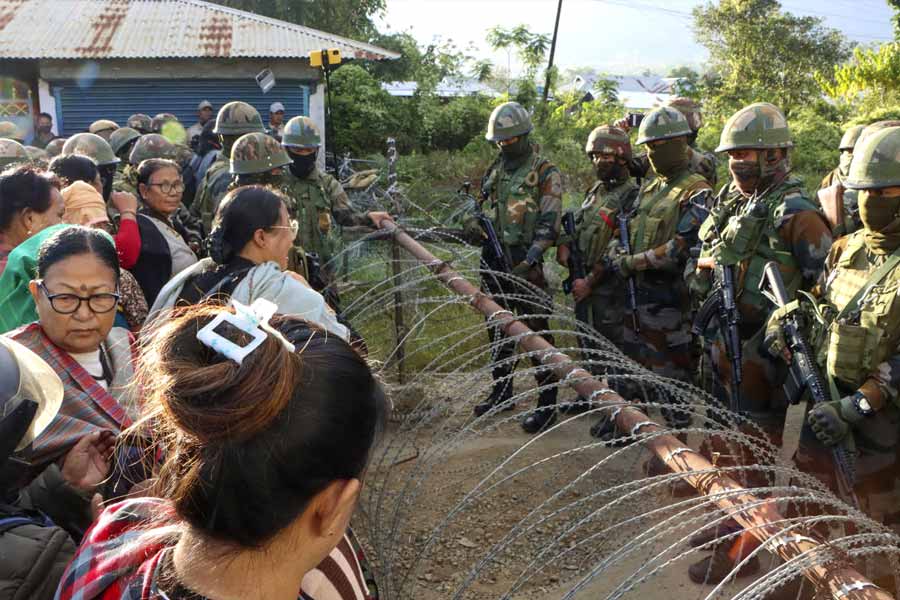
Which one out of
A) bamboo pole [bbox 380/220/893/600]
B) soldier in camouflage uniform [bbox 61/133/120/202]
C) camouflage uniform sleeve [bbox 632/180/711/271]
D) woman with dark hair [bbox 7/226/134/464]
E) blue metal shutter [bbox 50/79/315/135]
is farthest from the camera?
blue metal shutter [bbox 50/79/315/135]

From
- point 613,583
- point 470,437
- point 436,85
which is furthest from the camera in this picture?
point 436,85

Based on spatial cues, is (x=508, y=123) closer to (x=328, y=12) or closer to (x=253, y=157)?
(x=253, y=157)

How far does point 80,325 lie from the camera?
243cm

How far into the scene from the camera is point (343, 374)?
4.37ft

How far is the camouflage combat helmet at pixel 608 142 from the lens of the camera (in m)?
5.46

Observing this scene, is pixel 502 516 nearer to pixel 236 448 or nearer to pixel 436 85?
pixel 236 448

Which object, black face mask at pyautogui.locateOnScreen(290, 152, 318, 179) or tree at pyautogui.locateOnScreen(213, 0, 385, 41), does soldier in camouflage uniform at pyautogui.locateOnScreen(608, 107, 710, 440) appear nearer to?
black face mask at pyautogui.locateOnScreen(290, 152, 318, 179)

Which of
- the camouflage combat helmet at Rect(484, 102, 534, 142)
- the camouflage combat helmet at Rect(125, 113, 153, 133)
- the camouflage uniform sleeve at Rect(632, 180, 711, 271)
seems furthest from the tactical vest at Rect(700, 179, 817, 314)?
the camouflage combat helmet at Rect(125, 113, 153, 133)

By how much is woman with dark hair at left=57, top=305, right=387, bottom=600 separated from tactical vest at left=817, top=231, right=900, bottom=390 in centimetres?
237

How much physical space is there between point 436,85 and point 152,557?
831 inches

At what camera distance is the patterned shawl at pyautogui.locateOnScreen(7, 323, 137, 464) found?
2.18 m

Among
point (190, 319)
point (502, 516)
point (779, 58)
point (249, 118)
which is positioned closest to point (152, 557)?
point (190, 319)

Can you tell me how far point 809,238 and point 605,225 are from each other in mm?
1886

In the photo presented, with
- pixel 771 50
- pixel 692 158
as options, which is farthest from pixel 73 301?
pixel 771 50
